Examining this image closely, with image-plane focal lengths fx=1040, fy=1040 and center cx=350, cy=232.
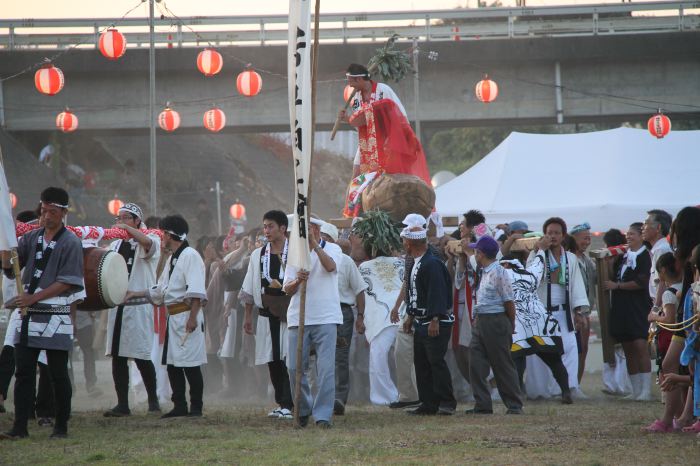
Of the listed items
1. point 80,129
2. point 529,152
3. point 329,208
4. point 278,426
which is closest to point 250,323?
point 278,426

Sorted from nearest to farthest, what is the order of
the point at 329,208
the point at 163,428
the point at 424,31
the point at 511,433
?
the point at 511,433 → the point at 163,428 → the point at 424,31 → the point at 329,208

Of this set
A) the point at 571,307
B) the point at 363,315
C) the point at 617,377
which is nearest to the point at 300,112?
the point at 363,315

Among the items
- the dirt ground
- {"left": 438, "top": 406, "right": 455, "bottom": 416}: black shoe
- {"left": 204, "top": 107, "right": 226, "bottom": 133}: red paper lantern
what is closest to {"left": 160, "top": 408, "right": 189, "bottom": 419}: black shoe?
the dirt ground

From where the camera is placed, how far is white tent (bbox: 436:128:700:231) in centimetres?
1577

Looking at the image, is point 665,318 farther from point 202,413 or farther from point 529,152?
point 529,152

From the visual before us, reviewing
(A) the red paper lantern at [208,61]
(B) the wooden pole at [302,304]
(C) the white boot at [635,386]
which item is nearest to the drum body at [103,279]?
(B) the wooden pole at [302,304]

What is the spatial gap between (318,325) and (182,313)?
1685 millimetres

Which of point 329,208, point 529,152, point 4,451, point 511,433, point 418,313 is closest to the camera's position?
point 4,451

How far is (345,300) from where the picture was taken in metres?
10.6

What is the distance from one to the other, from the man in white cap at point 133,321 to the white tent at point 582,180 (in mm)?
7044

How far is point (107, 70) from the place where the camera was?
28.2m

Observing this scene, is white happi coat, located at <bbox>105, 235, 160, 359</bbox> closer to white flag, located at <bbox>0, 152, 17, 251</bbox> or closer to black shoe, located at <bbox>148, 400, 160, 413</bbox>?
black shoe, located at <bbox>148, 400, 160, 413</bbox>

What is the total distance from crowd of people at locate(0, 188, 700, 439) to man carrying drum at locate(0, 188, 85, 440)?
0.04 ft

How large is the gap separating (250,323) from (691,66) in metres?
21.7
